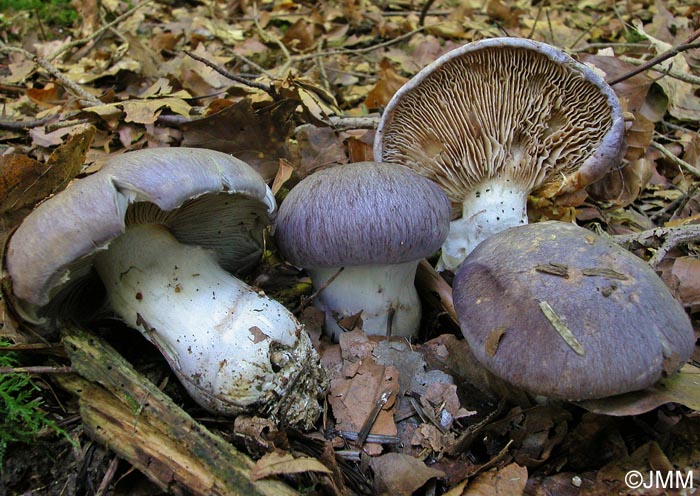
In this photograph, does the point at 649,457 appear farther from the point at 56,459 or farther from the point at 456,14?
the point at 456,14

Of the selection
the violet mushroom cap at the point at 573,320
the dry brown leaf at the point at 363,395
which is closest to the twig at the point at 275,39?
the dry brown leaf at the point at 363,395

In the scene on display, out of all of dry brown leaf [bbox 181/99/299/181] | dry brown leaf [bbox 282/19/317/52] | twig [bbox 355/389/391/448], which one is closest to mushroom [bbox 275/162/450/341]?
twig [bbox 355/389/391/448]

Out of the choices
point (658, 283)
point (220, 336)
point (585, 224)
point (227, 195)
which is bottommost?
point (585, 224)

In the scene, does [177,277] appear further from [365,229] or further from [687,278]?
[687,278]

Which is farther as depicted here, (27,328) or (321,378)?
(321,378)

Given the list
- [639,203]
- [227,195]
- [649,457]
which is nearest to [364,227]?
[227,195]

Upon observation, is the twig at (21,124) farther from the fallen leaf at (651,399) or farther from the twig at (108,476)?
the fallen leaf at (651,399)
